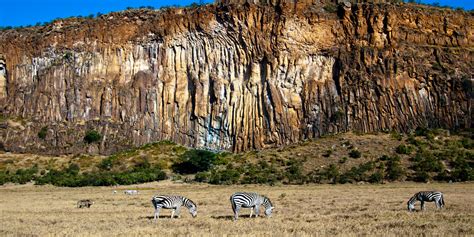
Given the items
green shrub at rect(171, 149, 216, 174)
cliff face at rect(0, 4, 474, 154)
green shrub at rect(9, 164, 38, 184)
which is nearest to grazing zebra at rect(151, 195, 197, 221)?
green shrub at rect(171, 149, 216, 174)

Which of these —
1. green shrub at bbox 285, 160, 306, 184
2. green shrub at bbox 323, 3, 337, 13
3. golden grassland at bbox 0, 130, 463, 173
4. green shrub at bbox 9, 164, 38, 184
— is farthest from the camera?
green shrub at bbox 323, 3, 337, 13

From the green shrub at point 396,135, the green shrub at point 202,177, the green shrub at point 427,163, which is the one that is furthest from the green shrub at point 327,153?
the green shrub at point 202,177

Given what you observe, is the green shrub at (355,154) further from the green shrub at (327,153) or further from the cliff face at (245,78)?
the cliff face at (245,78)

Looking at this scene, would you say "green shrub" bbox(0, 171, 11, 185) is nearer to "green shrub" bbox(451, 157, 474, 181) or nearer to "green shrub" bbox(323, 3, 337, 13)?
"green shrub" bbox(451, 157, 474, 181)

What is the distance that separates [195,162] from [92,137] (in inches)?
610

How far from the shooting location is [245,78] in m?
70.3

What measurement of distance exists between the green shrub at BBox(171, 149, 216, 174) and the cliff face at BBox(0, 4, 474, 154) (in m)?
7.25

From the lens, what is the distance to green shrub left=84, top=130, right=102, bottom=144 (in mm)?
68125

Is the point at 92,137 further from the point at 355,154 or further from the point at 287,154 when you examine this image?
the point at 355,154

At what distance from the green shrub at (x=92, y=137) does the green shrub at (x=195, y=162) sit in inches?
464

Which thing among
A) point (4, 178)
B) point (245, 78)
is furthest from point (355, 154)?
point (4, 178)

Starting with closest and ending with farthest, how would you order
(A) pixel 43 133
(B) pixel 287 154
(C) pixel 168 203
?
(C) pixel 168 203 → (B) pixel 287 154 → (A) pixel 43 133

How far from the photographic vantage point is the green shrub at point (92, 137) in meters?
68.1

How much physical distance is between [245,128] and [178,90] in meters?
9.95
